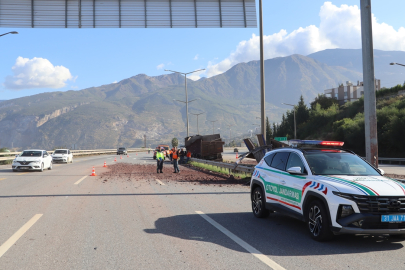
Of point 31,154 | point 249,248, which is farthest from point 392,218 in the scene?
point 31,154

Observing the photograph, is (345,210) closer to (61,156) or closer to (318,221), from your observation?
(318,221)

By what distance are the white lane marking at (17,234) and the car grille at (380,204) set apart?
5564 millimetres

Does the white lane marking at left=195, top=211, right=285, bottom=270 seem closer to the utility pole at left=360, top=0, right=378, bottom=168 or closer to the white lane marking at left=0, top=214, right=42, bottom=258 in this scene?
the white lane marking at left=0, top=214, right=42, bottom=258

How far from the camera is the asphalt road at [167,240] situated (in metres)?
5.48

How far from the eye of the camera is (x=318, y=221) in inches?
267

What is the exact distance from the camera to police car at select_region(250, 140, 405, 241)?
6.14m

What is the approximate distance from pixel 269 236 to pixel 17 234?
464 cm

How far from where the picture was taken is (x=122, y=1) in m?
16.3

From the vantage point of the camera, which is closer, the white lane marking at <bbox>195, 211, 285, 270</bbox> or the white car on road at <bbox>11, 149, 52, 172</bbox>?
the white lane marking at <bbox>195, 211, 285, 270</bbox>

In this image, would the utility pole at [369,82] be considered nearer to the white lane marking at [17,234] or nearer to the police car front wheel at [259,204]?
the police car front wheel at [259,204]

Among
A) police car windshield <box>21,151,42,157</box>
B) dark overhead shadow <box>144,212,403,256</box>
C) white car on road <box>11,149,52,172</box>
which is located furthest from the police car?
police car windshield <box>21,151,42,157</box>

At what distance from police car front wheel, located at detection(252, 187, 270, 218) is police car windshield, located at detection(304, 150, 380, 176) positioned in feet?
5.51

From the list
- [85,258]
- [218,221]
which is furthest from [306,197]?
[85,258]

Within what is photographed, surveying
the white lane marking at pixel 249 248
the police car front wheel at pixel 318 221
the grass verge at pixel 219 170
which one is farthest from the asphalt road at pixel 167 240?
the grass verge at pixel 219 170
